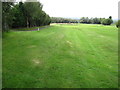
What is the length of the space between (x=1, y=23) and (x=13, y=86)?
38.3 ft

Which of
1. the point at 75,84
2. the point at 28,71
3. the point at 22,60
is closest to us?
the point at 75,84

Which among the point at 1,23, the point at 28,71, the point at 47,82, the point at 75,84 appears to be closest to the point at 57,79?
the point at 47,82

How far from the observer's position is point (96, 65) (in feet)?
19.2

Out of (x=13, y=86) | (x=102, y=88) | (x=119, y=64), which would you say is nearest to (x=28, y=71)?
(x=13, y=86)

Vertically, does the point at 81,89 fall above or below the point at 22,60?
below

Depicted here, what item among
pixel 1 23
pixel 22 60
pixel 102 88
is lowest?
pixel 102 88

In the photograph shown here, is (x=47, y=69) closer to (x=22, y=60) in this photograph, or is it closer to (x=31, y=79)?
(x=31, y=79)

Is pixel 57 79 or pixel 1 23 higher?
pixel 1 23

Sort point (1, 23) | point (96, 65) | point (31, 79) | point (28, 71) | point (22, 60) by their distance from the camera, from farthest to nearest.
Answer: point (1, 23)
point (22, 60)
point (96, 65)
point (28, 71)
point (31, 79)

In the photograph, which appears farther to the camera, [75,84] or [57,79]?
[57,79]

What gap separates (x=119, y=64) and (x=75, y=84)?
361 centimetres

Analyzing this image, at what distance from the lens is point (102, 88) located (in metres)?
3.86

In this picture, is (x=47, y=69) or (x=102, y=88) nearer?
(x=102, y=88)

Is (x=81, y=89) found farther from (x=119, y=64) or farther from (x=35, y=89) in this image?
(x=119, y=64)
